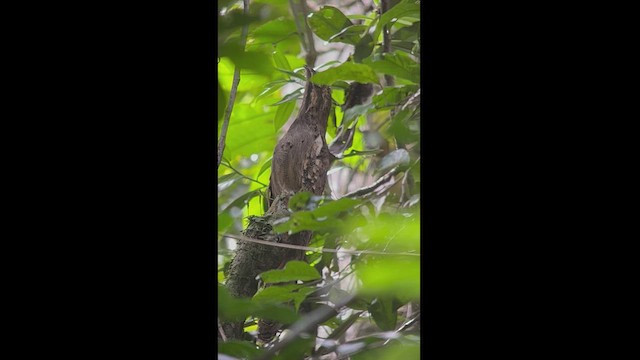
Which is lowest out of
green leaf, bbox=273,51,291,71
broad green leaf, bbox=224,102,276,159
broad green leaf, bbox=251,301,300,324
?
broad green leaf, bbox=251,301,300,324

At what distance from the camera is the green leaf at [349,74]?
2.37 feet

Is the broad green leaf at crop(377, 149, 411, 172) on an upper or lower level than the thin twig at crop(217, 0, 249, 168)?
lower

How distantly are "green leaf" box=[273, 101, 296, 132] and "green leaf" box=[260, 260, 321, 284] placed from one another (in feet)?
0.47

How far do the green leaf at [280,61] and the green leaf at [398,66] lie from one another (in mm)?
80

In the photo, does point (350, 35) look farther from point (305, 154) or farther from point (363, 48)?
point (305, 154)

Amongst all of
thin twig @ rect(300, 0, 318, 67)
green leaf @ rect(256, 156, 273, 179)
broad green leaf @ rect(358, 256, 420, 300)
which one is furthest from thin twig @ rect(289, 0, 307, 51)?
broad green leaf @ rect(358, 256, 420, 300)

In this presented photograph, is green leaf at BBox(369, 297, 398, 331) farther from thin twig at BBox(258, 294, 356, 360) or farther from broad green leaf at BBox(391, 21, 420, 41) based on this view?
broad green leaf at BBox(391, 21, 420, 41)

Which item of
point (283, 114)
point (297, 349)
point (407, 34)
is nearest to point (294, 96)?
point (283, 114)

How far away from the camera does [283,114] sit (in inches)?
29.7

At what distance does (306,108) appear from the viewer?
29.7 inches

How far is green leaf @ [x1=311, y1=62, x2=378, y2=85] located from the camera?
0.72 metres
